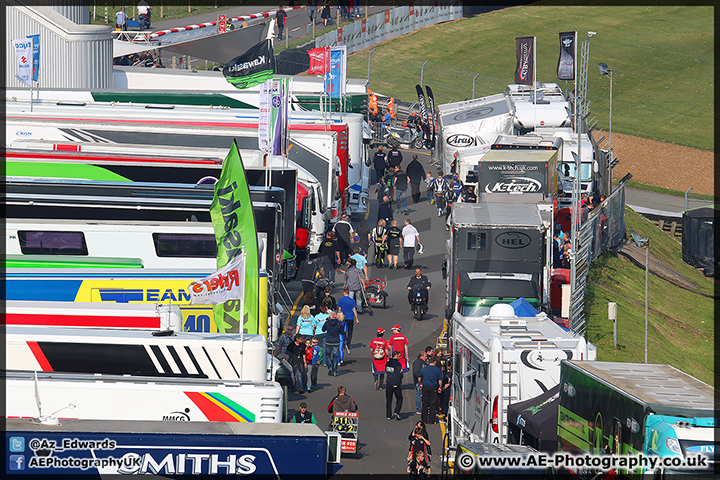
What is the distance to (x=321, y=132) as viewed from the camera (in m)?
28.1

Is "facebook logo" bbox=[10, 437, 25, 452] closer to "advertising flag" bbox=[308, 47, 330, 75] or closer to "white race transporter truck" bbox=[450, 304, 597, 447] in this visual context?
"white race transporter truck" bbox=[450, 304, 597, 447]

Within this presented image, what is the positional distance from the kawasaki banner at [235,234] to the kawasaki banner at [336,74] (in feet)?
65.0

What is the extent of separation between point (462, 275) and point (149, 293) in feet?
26.6

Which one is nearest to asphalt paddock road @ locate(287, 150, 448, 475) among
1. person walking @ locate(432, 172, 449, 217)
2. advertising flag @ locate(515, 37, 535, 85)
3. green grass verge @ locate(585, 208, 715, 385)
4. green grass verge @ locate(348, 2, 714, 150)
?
person walking @ locate(432, 172, 449, 217)

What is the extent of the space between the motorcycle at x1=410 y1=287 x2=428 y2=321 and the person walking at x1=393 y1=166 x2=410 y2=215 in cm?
885

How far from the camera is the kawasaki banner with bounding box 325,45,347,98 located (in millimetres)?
33812

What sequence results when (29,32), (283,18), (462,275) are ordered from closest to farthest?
1. (462,275)
2. (29,32)
3. (283,18)

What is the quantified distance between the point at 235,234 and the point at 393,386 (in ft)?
17.6

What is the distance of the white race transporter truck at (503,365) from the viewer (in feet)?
47.5

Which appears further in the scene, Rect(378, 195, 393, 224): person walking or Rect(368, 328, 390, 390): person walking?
Rect(378, 195, 393, 224): person walking

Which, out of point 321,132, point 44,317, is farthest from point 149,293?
point 321,132

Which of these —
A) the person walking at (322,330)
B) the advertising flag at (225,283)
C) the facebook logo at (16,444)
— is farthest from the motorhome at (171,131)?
the facebook logo at (16,444)

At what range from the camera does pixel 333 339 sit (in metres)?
20.0

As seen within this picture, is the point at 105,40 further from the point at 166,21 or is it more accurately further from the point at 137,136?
the point at 166,21
